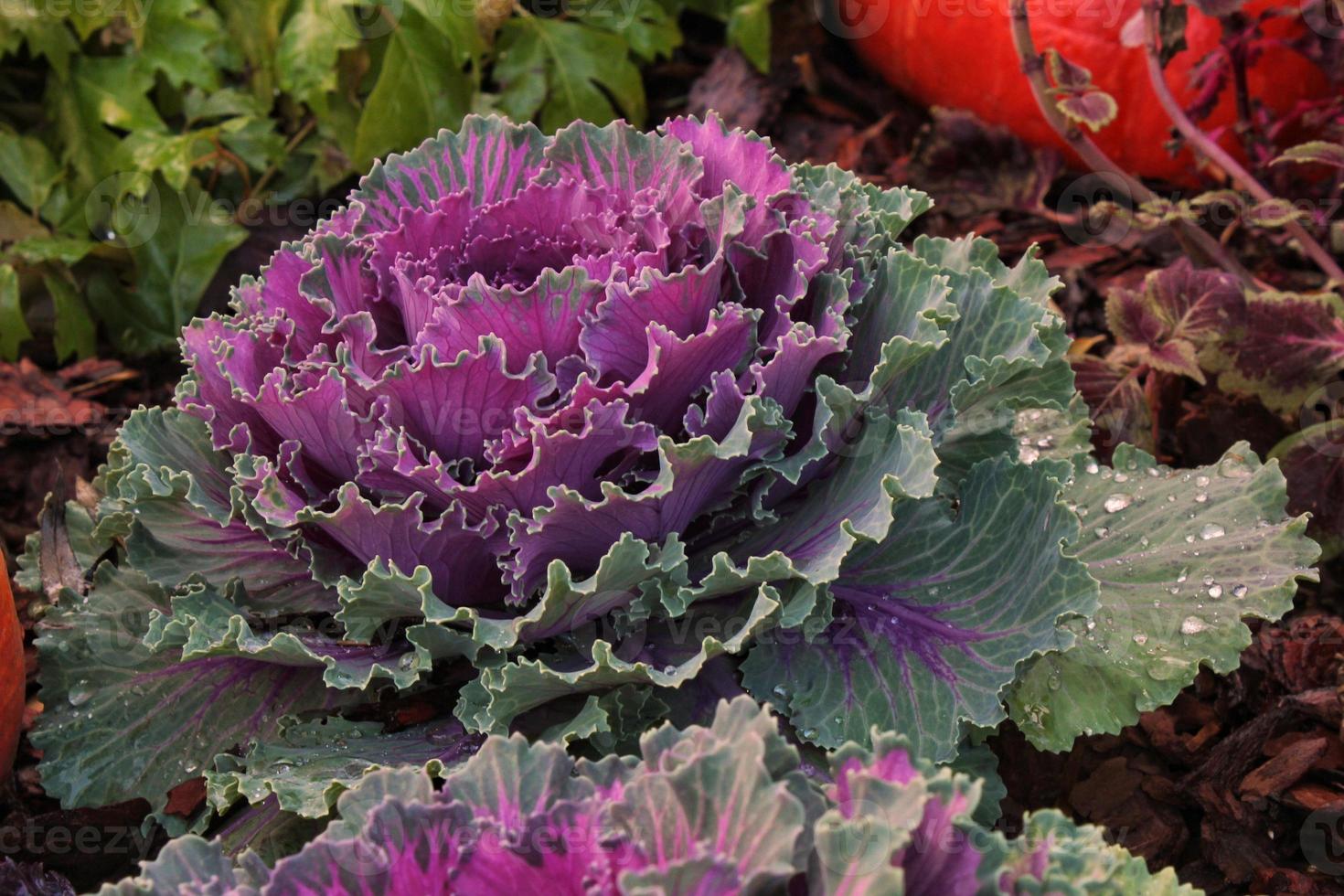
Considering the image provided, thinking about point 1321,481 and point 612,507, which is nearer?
point 612,507

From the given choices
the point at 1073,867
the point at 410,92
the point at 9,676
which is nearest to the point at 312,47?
the point at 410,92

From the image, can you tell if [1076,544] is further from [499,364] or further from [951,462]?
[499,364]

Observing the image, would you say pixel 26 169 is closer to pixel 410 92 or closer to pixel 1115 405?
pixel 410 92

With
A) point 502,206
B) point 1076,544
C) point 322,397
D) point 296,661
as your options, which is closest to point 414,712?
point 296,661

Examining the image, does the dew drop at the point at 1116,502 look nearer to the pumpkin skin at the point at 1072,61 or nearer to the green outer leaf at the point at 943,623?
the green outer leaf at the point at 943,623

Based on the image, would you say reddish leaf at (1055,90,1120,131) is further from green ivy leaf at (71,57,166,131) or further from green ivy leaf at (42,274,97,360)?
green ivy leaf at (42,274,97,360)

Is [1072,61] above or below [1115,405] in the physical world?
above

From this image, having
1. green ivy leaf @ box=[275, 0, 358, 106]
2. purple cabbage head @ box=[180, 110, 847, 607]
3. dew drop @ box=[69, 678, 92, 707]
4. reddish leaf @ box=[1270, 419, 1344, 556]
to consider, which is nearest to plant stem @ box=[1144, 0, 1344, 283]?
reddish leaf @ box=[1270, 419, 1344, 556]
